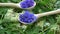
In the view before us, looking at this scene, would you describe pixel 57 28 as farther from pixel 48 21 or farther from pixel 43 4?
pixel 43 4

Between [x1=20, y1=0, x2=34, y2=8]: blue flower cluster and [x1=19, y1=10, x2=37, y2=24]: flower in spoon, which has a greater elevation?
[x1=20, y1=0, x2=34, y2=8]: blue flower cluster

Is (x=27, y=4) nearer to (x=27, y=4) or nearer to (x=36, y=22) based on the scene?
(x=27, y=4)

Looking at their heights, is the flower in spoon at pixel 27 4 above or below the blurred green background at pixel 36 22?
above

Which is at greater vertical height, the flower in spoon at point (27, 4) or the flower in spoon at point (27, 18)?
the flower in spoon at point (27, 4)

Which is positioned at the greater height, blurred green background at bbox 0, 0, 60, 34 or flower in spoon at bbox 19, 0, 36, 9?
flower in spoon at bbox 19, 0, 36, 9
